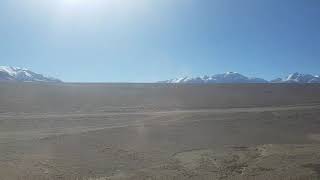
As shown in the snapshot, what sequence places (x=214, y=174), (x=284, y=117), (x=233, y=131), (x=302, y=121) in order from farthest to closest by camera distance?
1. (x=284, y=117)
2. (x=302, y=121)
3. (x=233, y=131)
4. (x=214, y=174)

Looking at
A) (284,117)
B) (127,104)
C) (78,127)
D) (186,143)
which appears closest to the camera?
(186,143)

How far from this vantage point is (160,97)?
65438mm

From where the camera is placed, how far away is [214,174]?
15.9 meters

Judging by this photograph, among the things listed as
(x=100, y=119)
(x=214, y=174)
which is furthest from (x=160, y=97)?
(x=214, y=174)

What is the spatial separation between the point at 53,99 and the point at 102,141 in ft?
121

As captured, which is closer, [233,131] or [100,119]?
[233,131]

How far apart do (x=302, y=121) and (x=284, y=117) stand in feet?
7.44

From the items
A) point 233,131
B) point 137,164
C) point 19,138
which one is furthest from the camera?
point 233,131

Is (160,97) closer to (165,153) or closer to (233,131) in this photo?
(233,131)

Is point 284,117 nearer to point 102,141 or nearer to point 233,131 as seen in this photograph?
point 233,131

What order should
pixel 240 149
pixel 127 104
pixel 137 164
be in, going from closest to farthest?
pixel 137 164
pixel 240 149
pixel 127 104

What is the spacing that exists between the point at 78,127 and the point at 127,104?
1095 inches

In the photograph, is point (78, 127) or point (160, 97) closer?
point (78, 127)

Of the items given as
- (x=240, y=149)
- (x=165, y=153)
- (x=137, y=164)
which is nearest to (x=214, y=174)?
(x=137, y=164)
